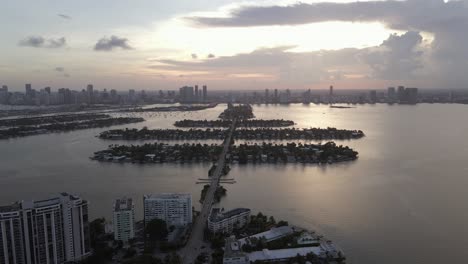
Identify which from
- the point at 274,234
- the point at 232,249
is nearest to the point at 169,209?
the point at 232,249

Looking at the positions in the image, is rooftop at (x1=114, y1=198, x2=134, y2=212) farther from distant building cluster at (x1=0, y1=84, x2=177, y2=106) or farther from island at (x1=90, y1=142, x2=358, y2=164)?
distant building cluster at (x1=0, y1=84, x2=177, y2=106)

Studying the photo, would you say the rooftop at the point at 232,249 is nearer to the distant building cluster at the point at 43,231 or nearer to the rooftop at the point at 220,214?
the rooftop at the point at 220,214

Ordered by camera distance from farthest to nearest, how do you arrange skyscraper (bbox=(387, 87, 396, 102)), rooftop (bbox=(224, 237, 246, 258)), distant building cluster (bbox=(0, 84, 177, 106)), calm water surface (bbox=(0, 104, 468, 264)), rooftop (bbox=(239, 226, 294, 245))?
skyscraper (bbox=(387, 87, 396, 102))
distant building cluster (bbox=(0, 84, 177, 106))
calm water surface (bbox=(0, 104, 468, 264))
rooftop (bbox=(239, 226, 294, 245))
rooftop (bbox=(224, 237, 246, 258))

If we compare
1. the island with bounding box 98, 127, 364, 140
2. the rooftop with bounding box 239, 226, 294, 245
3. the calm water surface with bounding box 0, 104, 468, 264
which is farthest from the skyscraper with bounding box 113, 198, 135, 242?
the island with bounding box 98, 127, 364, 140

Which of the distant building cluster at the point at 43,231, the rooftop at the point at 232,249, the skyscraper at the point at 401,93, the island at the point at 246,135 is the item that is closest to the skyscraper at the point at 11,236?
the distant building cluster at the point at 43,231

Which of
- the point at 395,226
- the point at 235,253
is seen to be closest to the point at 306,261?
the point at 235,253

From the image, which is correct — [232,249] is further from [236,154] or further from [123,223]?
[236,154]

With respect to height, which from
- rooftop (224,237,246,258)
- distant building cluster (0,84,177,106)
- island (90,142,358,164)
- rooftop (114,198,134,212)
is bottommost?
rooftop (224,237,246,258)
